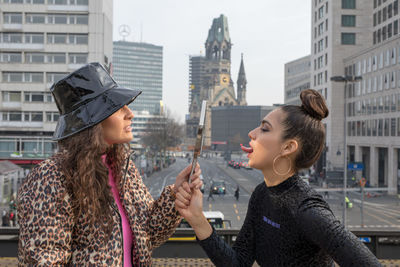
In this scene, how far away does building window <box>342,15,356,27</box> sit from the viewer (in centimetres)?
5203

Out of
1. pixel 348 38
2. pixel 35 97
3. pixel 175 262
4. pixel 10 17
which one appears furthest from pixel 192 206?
pixel 348 38

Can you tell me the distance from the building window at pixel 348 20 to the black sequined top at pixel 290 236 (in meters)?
54.8

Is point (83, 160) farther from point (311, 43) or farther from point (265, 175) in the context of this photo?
point (311, 43)

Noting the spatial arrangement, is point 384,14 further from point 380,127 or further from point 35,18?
point 35,18

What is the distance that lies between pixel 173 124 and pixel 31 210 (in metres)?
73.4

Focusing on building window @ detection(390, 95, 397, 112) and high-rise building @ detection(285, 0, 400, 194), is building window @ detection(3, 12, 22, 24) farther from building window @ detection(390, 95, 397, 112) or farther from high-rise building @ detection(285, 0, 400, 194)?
building window @ detection(390, 95, 397, 112)

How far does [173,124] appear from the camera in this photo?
7531cm

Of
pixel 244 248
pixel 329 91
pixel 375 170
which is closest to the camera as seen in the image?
pixel 244 248

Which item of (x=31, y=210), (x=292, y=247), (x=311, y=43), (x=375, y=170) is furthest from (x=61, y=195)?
(x=311, y=43)

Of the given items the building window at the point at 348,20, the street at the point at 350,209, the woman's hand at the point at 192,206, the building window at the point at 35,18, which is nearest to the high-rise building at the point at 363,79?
the building window at the point at 348,20

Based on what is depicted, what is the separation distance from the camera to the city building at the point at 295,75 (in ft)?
242

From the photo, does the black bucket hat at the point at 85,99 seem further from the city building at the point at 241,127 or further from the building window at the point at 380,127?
the building window at the point at 380,127

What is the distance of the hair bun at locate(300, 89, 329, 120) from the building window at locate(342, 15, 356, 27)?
5481 centimetres

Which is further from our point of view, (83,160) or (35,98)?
(35,98)
